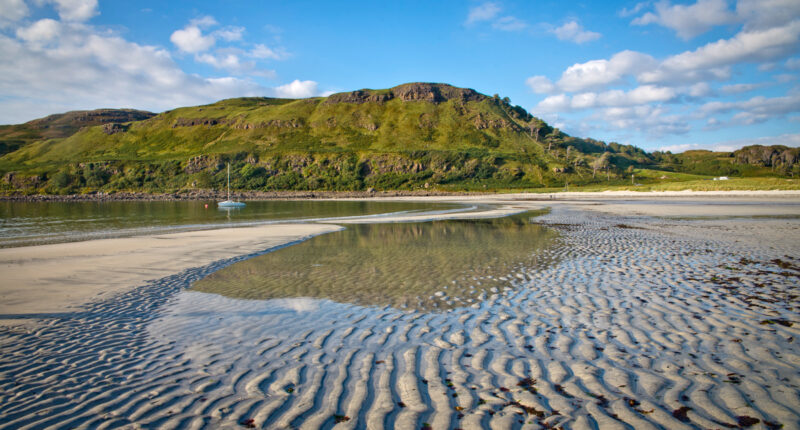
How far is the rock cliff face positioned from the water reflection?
177 m

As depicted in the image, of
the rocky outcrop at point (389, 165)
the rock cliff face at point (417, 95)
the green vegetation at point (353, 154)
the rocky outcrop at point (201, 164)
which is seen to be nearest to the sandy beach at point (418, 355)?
the green vegetation at point (353, 154)

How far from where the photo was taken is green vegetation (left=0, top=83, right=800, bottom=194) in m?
127

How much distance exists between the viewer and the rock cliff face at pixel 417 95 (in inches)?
7441

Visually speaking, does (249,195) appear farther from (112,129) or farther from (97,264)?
(112,129)

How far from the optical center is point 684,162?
194250 mm

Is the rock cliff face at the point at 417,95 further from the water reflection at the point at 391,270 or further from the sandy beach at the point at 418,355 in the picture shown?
the sandy beach at the point at 418,355

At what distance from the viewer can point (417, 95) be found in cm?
18950

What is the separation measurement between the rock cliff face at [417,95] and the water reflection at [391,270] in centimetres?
17735

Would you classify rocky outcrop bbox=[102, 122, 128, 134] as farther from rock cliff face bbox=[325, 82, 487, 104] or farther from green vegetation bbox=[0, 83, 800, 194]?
rock cliff face bbox=[325, 82, 487, 104]

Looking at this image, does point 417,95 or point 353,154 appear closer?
point 353,154

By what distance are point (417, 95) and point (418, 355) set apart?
19387cm

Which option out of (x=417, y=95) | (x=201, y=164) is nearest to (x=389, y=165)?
(x=417, y=95)

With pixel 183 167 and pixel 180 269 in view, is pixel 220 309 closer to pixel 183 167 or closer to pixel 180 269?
pixel 180 269

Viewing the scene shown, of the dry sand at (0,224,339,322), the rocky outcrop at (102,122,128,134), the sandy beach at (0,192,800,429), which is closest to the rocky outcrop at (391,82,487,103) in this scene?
the rocky outcrop at (102,122,128,134)
